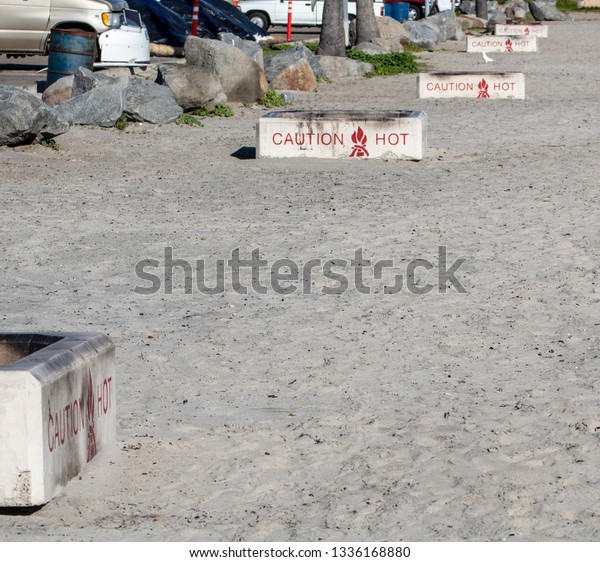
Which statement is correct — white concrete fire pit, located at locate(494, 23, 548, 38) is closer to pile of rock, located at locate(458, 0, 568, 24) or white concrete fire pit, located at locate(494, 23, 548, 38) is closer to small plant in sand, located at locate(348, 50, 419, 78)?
pile of rock, located at locate(458, 0, 568, 24)

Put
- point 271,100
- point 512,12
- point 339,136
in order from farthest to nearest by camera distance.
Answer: point 512,12 < point 271,100 < point 339,136

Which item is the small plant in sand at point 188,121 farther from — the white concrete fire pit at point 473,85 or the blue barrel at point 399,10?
the blue barrel at point 399,10

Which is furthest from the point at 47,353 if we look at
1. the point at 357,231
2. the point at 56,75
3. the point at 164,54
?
the point at 164,54

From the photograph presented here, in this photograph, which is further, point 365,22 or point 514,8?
point 514,8

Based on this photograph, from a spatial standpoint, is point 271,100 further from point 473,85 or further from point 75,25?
point 75,25

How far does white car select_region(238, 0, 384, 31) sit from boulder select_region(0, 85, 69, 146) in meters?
24.9

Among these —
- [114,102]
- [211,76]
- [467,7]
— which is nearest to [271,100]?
[211,76]

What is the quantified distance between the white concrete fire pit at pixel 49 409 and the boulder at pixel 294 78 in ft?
55.0

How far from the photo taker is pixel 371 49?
97.9 feet

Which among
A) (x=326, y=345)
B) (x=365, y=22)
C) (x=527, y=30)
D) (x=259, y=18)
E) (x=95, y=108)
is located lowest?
(x=326, y=345)

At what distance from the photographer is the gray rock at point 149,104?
1617cm

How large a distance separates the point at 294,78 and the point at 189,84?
15.0 feet

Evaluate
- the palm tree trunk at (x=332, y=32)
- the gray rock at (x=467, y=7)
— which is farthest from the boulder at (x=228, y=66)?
the gray rock at (x=467, y=7)
